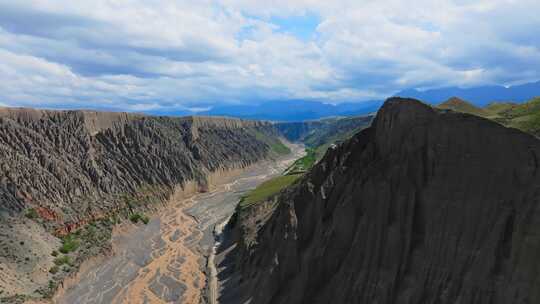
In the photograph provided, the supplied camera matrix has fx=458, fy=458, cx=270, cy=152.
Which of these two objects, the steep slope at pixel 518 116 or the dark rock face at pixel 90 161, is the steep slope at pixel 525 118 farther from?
the dark rock face at pixel 90 161

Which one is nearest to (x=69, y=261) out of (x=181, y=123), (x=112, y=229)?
(x=112, y=229)

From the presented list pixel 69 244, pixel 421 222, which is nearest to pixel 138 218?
pixel 69 244

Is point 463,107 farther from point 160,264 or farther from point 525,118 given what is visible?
point 160,264

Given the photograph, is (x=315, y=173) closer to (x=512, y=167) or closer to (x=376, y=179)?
(x=376, y=179)

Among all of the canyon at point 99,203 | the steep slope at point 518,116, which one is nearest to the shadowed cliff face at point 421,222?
the steep slope at point 518,116

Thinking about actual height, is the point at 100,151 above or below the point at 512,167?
below

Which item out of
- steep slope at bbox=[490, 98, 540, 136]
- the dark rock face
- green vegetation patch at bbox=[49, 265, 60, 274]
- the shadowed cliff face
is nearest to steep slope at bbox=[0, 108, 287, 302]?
green vegetation patch at bbox=[49, 265, 60, 274]
